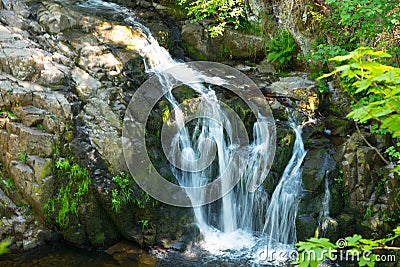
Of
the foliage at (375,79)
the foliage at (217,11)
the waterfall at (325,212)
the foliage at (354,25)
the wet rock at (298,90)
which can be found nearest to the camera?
the foliage at (375,79)

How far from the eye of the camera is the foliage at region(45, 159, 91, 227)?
6.08m

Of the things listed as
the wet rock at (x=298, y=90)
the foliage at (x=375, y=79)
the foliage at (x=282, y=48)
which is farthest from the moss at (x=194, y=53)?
the foliage at (x=375, y=79)

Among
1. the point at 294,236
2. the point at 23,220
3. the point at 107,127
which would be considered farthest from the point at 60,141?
the point at 294,236

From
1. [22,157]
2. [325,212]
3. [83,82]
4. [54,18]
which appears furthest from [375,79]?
[54,18]

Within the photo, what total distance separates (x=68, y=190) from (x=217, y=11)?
5768 mm

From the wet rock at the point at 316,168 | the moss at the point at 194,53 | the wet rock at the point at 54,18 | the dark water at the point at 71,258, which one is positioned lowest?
the dark water at the point at 71,258

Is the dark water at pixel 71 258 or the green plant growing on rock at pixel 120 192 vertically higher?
the green plant growing on rock at pixel 120 192

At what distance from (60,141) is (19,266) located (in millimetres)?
1939

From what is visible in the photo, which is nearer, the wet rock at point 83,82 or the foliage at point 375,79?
the foliage at point 375,79

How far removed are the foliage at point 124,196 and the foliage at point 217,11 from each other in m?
4.41

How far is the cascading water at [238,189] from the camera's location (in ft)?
21.1

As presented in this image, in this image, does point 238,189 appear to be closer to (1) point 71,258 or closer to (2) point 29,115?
(1) point 71,258

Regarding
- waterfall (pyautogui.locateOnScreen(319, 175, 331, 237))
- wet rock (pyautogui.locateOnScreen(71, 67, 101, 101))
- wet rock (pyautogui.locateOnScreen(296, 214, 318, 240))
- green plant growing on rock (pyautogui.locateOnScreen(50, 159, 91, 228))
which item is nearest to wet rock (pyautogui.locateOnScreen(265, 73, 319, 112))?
waterfall (pyautogui.locateOnScreen(319, 175, 331, 237))

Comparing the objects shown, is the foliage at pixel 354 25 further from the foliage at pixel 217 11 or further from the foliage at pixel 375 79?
the foliage at pixel 375 79
